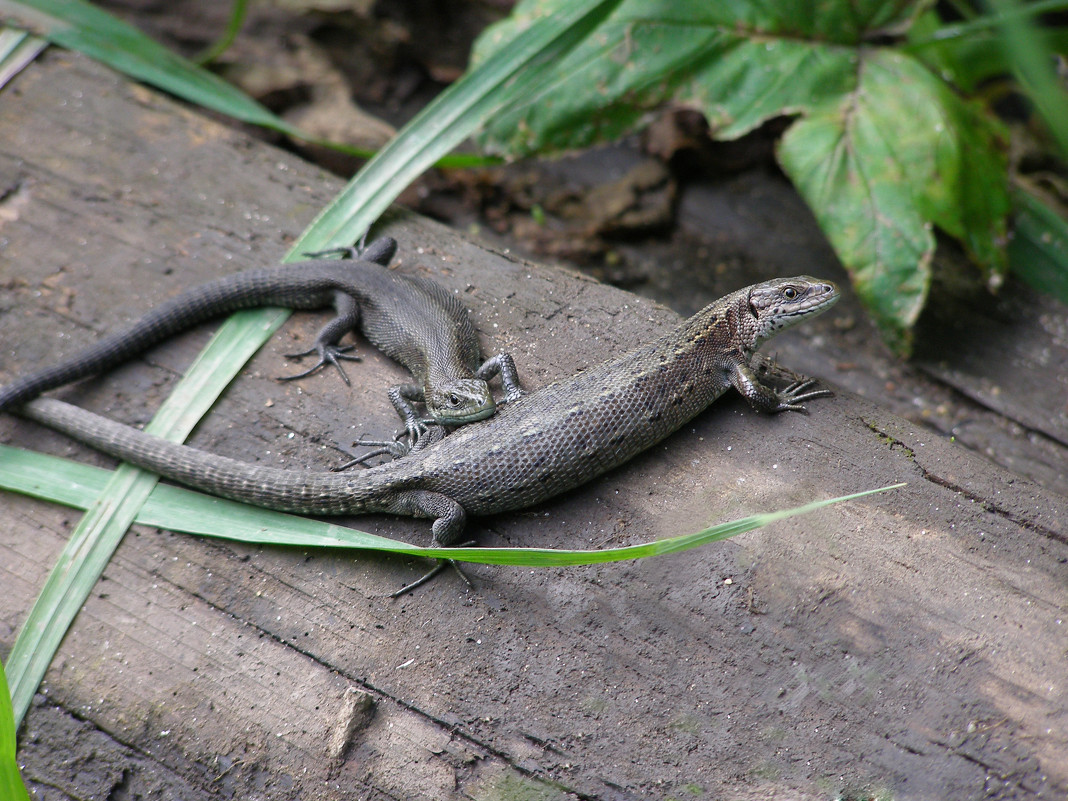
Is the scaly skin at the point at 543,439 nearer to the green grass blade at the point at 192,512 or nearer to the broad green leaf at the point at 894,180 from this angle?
the green grass blade at the point at 192,512

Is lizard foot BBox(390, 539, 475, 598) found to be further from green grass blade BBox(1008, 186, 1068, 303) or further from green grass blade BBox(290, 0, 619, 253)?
green grass blade BBox(1008, 186, 1068, 303)

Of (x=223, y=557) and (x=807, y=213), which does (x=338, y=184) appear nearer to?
(x=223, y=557)

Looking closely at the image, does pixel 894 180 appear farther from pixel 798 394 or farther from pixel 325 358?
pixel 325 358

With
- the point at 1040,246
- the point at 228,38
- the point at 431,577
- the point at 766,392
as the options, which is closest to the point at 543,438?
the point at 431,577

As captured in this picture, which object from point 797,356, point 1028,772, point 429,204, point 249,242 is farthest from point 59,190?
point 1028,772

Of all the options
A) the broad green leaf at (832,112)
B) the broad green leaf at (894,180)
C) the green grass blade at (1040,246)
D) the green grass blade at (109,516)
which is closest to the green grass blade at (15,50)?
the green grass blade at (109,516)
